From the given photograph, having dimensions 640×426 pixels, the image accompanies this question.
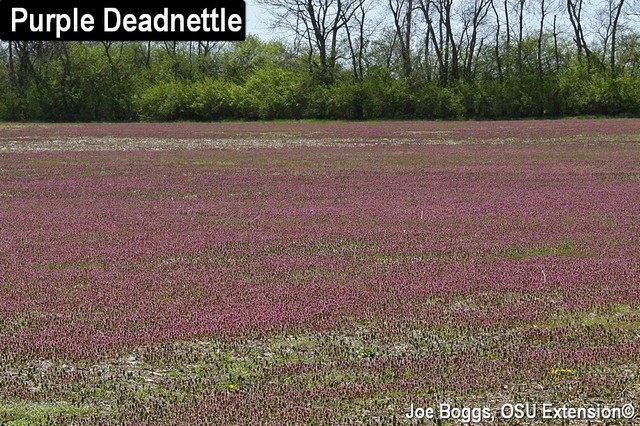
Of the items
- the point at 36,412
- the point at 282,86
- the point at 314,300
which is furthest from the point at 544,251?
the point at 282,86

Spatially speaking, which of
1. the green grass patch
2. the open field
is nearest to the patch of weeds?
the open field

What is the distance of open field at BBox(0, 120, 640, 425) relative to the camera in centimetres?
656

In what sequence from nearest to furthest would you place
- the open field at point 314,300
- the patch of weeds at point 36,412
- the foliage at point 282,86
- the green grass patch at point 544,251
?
the patch of weeds at point 36,412 < the open field at point 314,300 < the green grass patch at point 544,251 < the foliage at point 282,86

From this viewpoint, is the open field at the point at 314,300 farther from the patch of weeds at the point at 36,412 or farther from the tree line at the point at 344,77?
the tree line at the point at 344,77

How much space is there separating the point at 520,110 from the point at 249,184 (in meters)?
51.1

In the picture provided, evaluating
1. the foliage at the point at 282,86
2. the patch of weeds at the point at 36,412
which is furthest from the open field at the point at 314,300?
the foliage at the point at 282,86

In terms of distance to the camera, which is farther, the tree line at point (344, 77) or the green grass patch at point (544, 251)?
the tree line at point (344, 77)

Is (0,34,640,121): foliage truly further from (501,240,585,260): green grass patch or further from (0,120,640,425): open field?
(501,240,585,260): green grass patch

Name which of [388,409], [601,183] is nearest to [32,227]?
[388,409]

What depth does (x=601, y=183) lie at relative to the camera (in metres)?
21.6

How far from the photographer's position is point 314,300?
9531mm

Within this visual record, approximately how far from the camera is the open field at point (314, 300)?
6562 mm

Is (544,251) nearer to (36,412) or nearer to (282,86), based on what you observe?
(36,412)

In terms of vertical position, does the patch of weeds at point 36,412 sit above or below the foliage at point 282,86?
below
